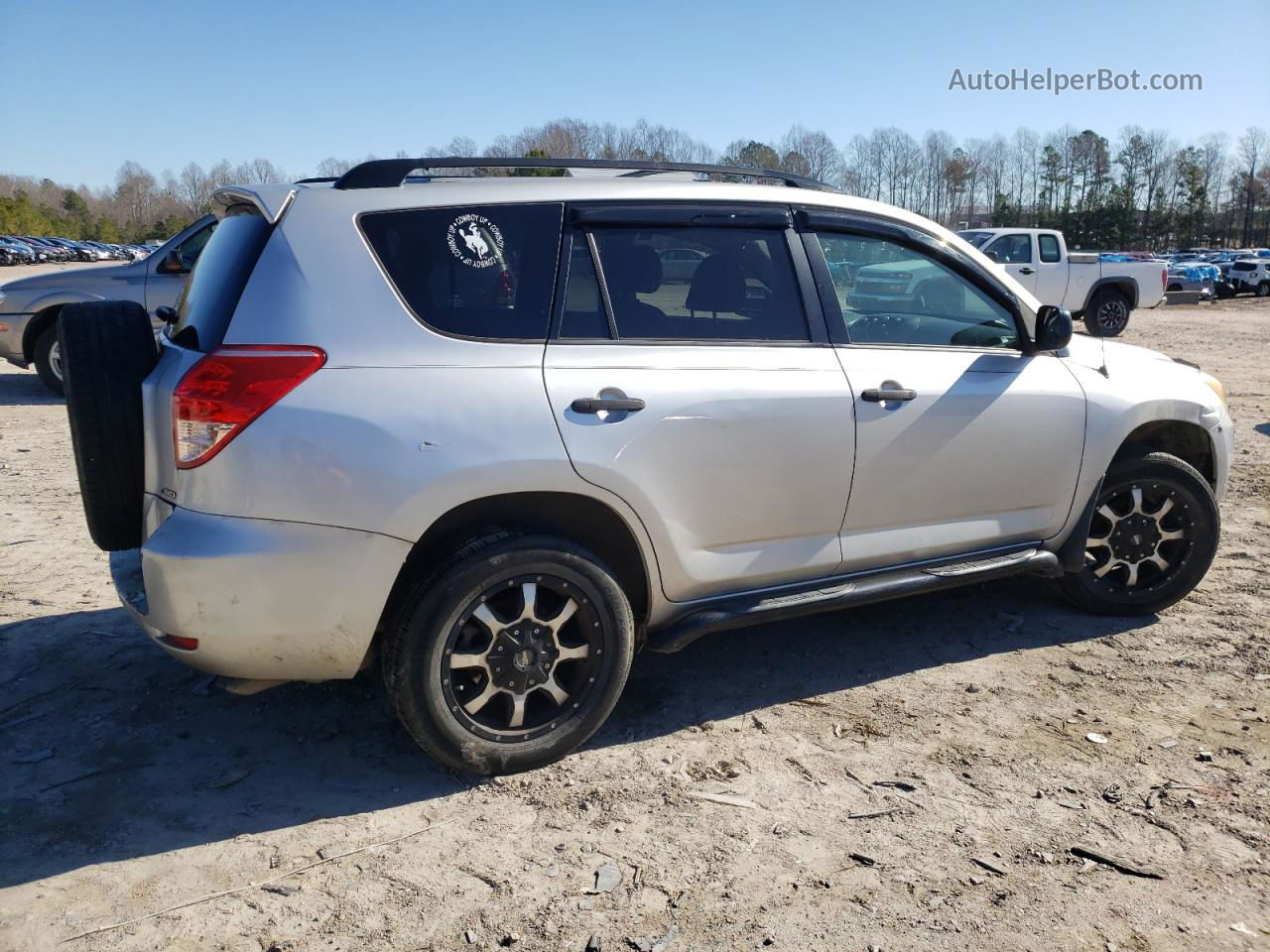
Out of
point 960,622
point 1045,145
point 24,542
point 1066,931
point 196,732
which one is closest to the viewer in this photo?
point 1066,931

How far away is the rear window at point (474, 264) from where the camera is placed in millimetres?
3215

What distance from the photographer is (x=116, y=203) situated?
452ft

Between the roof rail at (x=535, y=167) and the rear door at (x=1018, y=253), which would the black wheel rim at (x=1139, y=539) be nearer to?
the roof rail at (x=535, y=167)

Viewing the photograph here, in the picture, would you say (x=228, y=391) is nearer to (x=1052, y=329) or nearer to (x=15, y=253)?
(x=1052, y=329)

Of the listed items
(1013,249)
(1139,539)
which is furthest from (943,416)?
(1013,249)

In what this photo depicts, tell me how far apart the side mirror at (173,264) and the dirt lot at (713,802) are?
20.7 feet

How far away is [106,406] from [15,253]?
6997cm

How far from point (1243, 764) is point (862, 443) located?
1664 millimetres

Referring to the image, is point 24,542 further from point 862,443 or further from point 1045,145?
point 1045,145

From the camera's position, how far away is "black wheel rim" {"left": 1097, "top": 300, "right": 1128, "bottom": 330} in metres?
20.2

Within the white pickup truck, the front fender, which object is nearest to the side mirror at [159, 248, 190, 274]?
the front fender

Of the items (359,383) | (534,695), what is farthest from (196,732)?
(359,383)

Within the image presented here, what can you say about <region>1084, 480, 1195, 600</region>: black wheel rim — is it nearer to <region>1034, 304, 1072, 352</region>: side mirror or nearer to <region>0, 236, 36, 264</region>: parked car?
<region>1034, 304, 1072, 352</region>: side mirror

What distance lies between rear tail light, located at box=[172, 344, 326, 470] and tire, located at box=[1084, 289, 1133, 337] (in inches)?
781
